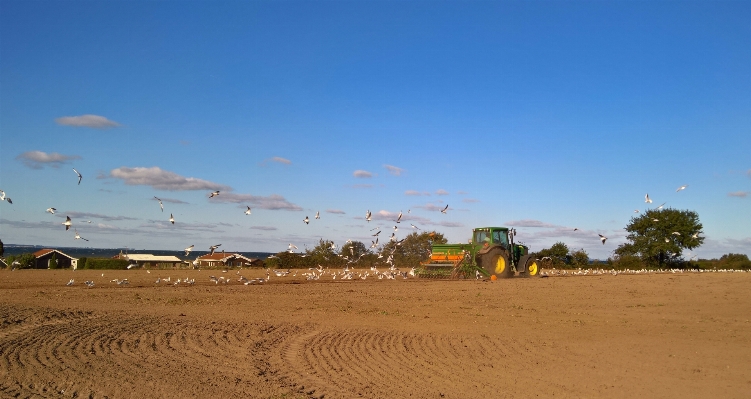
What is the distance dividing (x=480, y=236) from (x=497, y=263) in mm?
2027

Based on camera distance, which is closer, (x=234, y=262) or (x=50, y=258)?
(x=50, y=258)

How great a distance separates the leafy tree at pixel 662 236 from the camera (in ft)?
173

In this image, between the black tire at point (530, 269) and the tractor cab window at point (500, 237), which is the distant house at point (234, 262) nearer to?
the black tire at point (530, 269)

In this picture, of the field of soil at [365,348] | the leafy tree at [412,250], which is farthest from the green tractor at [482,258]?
the leafy tree at [412,250]

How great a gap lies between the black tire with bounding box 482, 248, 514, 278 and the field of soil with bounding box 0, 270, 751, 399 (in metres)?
10.4

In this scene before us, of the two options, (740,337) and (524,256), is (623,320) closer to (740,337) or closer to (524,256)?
(740,337)

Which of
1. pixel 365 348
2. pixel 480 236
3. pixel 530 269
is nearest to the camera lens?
pixel 365 348

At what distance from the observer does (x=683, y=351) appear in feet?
35.9

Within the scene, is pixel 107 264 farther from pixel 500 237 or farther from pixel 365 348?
pixel 365 348

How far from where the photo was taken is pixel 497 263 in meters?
29.9

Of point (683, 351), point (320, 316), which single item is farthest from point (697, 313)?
point (320, 316)

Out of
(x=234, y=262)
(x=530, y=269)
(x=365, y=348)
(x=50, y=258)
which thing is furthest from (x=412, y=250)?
(x=365, y=348)

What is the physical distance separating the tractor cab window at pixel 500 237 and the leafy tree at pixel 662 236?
1079 inches

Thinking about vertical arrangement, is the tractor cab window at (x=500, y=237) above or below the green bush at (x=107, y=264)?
above
